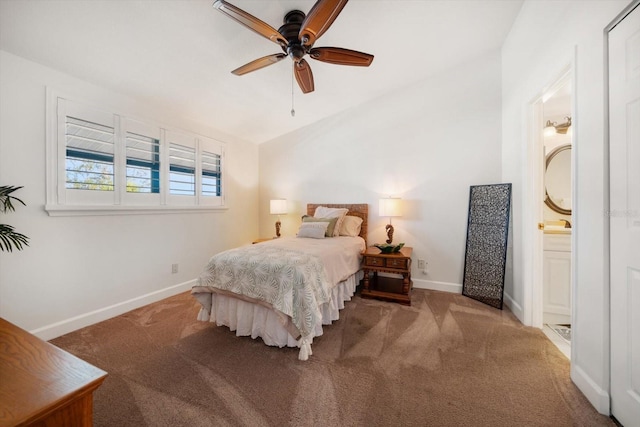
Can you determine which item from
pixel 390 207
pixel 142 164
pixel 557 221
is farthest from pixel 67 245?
pixel 557 221

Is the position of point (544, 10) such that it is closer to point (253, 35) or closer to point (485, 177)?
point (485, 177)

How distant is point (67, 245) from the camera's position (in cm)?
236

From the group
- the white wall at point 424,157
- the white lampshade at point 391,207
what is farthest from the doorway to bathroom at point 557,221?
the white lampshade at point 391,207

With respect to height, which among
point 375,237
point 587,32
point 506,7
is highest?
Result: point 506,7

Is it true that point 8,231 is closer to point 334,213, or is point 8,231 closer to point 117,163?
point 117,163

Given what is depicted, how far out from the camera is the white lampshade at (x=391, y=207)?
3.46 m

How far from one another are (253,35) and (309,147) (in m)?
2.16

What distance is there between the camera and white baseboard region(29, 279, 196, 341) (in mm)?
2221

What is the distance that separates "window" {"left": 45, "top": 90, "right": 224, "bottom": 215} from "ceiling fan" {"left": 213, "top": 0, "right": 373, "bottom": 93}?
1.58 m

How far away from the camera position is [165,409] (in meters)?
1.47

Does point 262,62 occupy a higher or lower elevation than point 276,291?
higher

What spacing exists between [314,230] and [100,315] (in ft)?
8.10

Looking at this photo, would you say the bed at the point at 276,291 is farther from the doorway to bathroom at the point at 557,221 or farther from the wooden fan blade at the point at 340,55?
the doorway to bathroom at the point at 557,221

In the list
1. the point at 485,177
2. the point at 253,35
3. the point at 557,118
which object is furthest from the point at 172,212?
the point at 557,118
